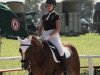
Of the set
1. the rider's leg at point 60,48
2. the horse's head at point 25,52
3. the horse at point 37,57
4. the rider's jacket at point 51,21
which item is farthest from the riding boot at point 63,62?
the horse's head at point 25,52

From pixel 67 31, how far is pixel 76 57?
105 feet

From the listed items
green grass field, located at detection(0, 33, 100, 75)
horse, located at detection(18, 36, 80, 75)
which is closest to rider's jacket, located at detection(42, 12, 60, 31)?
horse, located at detection(18, 36, 80, 75)

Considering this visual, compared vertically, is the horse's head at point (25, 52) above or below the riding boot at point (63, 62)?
above

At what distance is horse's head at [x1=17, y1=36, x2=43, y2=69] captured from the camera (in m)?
7.87

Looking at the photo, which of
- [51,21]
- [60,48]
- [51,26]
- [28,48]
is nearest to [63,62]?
[60,48]

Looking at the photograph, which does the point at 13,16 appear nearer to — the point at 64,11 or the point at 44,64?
the point at 44,64

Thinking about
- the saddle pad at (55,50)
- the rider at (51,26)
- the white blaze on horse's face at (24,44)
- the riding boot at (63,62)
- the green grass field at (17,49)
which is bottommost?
the green grass field at (17,49)

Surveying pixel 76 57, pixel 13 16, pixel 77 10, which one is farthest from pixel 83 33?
pixel 76 57

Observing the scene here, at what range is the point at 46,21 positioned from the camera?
8859 mm

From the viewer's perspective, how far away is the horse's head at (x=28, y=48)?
7868mm

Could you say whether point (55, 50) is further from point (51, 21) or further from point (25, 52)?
point (25, 52)

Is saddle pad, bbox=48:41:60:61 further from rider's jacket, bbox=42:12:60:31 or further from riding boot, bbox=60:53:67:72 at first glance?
rider's jacket, bbox=42:12:60:31

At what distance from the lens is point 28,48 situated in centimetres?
805

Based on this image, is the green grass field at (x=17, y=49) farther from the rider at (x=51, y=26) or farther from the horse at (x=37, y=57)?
the horse at (x=37, y=57)
